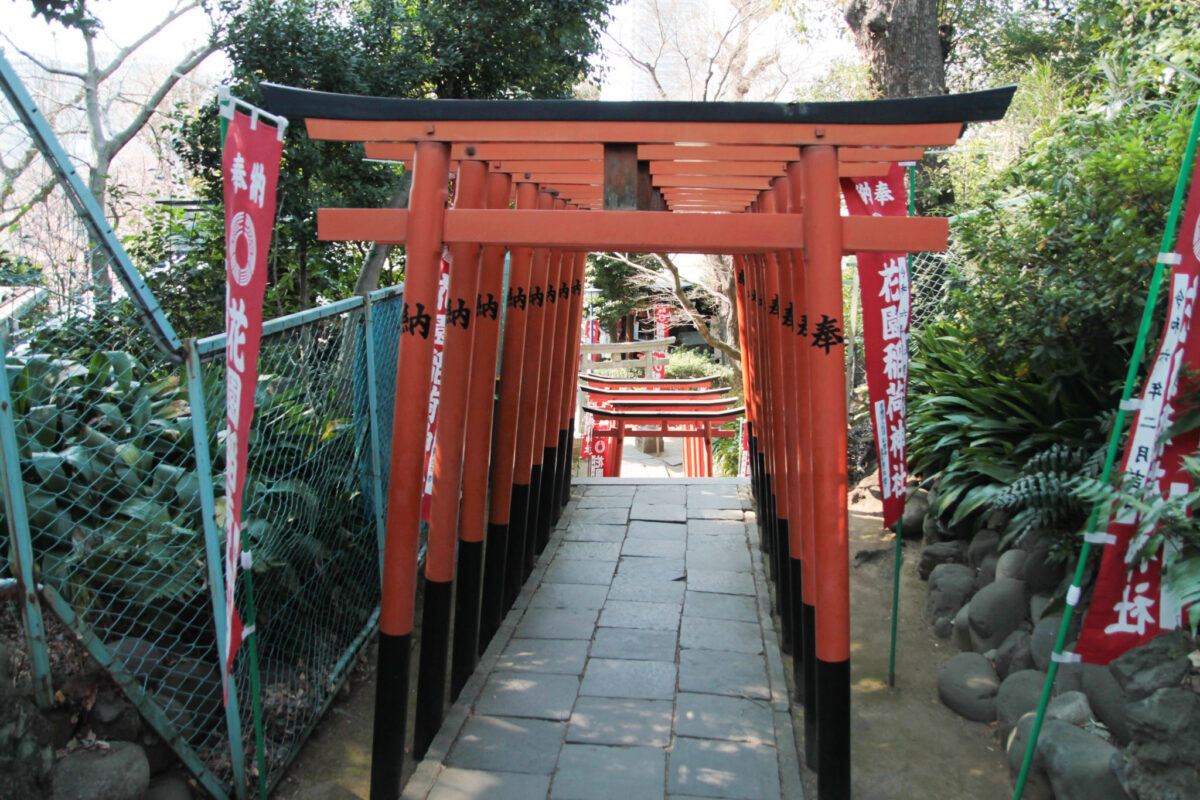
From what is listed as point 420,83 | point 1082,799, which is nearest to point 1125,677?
point 1082,799

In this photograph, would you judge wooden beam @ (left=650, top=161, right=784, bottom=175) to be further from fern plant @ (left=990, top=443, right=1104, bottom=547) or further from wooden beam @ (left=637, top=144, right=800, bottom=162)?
fern plant @ (left=990, top=443, right=1104, bottom=547)

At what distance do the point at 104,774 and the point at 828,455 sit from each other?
2.76m

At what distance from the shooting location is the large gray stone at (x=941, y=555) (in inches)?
225

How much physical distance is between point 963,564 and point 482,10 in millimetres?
5933

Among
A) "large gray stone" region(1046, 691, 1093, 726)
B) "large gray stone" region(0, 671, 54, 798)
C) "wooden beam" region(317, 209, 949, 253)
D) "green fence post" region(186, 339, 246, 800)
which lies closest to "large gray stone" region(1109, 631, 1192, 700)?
"large gray stone" region(1046, 691, 1093, 726)

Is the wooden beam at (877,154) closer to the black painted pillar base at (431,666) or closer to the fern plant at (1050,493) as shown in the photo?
the fern plant at (1050,493)

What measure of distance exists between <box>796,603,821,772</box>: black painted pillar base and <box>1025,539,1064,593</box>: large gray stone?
1.52 m

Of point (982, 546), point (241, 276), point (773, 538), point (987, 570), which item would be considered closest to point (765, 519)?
point (773, 538)

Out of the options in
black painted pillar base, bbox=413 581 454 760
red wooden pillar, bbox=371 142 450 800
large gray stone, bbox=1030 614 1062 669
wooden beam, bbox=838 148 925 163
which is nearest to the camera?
red wooden pillar, bbox=371 142 450 800

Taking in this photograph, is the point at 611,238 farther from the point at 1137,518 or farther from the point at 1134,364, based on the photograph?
the point at 1137,518

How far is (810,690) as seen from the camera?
3.94m

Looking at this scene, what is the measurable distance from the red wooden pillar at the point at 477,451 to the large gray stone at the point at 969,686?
8.26 feet

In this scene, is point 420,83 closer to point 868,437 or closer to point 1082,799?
point 868,437

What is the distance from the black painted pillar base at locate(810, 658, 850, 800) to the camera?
329 centimetres
